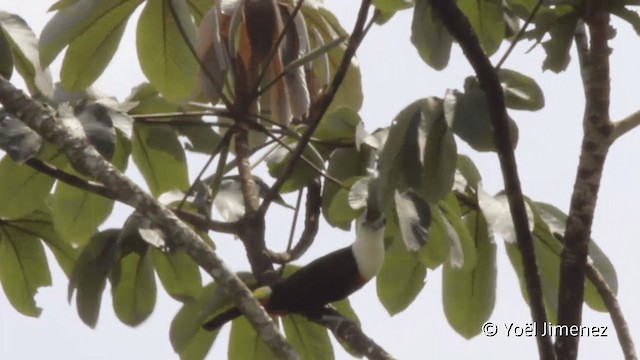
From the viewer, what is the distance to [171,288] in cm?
298

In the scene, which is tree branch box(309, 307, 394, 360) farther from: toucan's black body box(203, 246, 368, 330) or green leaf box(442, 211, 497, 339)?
green leaf box(442, 211, 497, 339)

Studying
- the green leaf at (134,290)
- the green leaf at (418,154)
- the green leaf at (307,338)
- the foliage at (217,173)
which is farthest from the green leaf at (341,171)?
the green leaf at (418,154)

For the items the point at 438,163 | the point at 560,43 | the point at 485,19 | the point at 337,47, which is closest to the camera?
the point at 438,163

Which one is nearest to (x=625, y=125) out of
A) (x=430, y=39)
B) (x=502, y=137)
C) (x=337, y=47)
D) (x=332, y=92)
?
(x=502, y=137)

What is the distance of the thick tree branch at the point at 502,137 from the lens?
2033 millimetres

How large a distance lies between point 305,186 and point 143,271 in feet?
1.51

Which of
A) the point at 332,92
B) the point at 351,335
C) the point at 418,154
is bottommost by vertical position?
the point at 351,335

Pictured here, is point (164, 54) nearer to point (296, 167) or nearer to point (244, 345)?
point (296, 167)

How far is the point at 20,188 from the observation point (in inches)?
113

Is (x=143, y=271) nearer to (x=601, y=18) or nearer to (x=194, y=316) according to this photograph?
(x=194, y=316)

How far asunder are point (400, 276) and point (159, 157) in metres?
0.71

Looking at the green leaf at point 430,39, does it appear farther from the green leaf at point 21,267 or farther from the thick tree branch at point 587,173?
the green leaf at point 21,267

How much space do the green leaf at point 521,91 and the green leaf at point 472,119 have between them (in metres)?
0.14

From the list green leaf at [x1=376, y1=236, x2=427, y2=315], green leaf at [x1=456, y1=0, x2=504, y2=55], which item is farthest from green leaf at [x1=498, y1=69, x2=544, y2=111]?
green leaf at [x1=376, y1=236, x2=427, y2=315]
